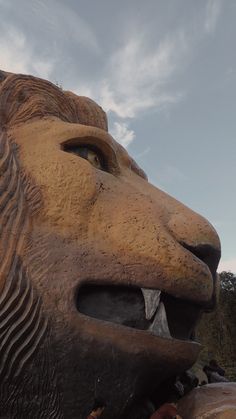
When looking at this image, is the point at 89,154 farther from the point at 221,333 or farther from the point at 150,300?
the point at 221,333

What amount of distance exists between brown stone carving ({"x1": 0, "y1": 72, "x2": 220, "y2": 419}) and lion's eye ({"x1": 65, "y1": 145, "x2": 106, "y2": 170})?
23 mm

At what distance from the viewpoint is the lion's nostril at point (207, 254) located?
3.02 m

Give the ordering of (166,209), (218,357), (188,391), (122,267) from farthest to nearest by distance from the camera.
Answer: (218,357)
(188,391)
(166,209)
(122,267)

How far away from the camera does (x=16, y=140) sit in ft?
10.7

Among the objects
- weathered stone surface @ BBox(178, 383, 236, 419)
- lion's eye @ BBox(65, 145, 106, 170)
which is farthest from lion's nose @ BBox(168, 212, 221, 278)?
weathered stone surface @ BBox(178, 383, 236, 419)

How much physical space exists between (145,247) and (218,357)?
1467cm

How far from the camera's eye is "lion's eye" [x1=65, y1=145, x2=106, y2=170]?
330 cm

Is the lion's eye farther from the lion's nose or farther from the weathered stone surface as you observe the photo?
the weathered stone surface

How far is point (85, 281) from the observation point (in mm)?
2719

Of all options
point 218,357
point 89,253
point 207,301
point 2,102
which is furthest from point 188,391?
point 218,357

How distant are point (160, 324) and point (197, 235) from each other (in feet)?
2.07

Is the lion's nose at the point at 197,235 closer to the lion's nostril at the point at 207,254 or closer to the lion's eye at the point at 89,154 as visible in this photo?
the lion's nostril at the point at 207,254

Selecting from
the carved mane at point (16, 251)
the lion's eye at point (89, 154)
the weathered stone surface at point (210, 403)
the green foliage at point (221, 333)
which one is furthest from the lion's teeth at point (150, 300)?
the green foliage at point (221, 333)

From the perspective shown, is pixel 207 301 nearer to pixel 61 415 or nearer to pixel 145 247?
pixel 145 247
